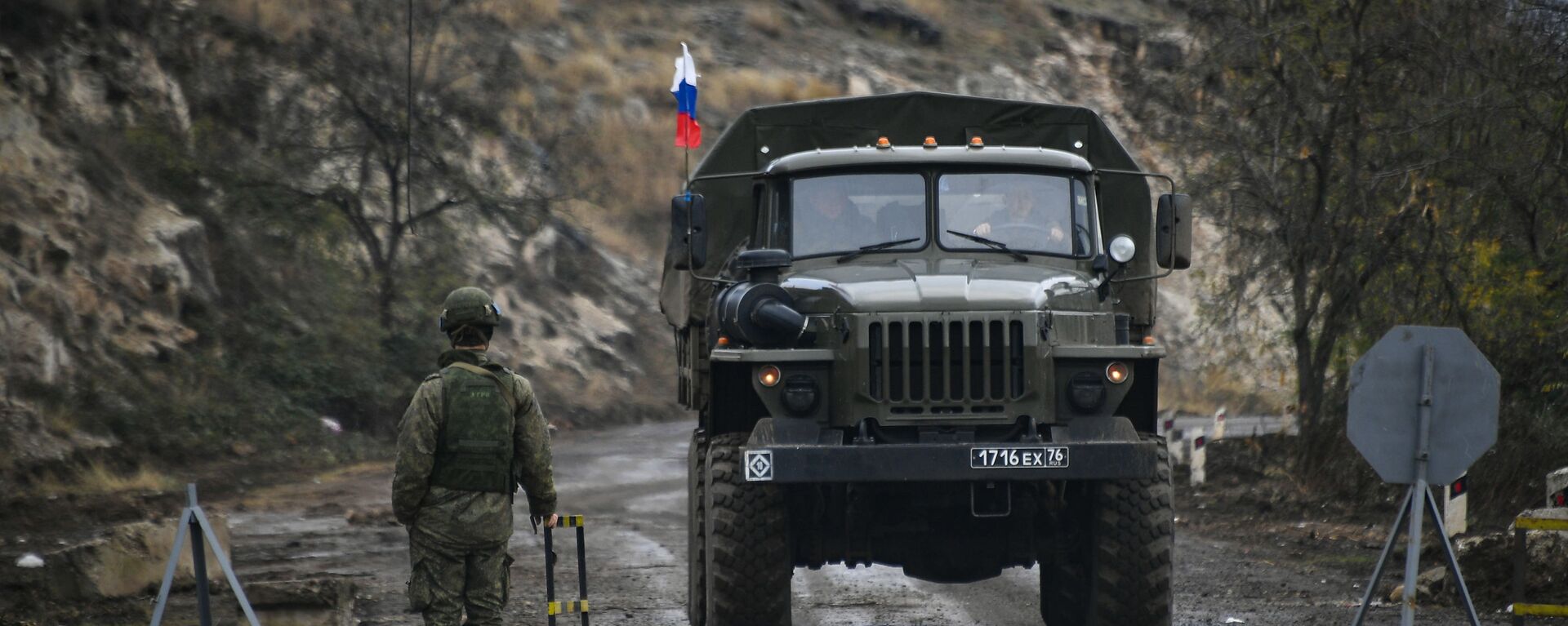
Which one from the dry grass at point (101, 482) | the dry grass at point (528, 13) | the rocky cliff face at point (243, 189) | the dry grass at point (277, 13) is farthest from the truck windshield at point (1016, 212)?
the dry grass at point (528, 13)

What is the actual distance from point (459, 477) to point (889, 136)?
5.40 meters

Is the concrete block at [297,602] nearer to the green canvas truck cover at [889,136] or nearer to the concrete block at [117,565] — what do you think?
the concrete block at [117,565]

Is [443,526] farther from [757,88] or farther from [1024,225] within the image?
[757,88]

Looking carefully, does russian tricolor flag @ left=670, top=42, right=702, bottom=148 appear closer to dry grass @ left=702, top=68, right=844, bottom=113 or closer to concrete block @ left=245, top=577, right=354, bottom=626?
concrete block @ left=245, top=577, right=354, bottom=626

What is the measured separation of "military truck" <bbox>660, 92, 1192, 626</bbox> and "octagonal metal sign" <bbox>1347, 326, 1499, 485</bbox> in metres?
1.04

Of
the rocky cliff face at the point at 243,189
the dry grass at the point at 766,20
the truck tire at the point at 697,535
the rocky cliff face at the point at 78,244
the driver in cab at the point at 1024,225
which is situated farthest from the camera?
the dry grass at the point at 766,20

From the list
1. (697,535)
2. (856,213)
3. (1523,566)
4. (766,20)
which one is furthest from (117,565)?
(766,20)

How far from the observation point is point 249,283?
2716 centimetres

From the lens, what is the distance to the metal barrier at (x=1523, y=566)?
8.88 meters

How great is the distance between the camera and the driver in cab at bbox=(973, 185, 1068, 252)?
10.1 m

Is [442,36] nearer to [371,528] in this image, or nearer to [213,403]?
[213,403]

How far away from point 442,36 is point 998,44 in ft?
96.4

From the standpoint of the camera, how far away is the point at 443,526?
24.4ft

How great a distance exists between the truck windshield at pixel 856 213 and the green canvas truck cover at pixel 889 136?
142 cm
